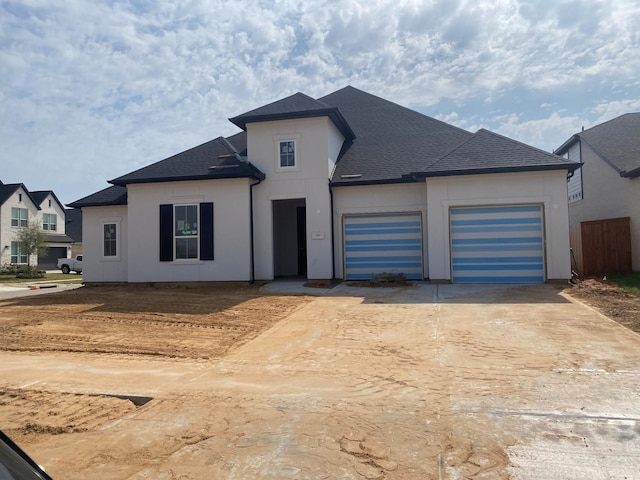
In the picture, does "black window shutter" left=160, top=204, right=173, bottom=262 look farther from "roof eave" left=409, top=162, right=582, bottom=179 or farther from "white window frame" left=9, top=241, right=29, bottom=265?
"white window frame" left=9, top=241, right=29, bottom=265

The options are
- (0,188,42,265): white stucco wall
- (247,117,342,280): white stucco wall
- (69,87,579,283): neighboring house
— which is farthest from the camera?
(0,188,42,265): white stucco wall

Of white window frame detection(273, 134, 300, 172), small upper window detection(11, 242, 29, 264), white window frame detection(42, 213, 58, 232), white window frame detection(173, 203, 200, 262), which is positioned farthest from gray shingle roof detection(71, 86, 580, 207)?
→ white window frame detection(42, 213, 58, 232)

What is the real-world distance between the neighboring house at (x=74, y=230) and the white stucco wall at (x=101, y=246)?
36063mm

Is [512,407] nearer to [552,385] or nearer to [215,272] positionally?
[552,385]

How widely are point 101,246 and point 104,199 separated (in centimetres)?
183

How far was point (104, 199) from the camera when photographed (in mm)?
18156

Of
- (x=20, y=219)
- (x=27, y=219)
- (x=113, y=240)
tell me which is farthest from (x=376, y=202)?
(x=27, y=219)

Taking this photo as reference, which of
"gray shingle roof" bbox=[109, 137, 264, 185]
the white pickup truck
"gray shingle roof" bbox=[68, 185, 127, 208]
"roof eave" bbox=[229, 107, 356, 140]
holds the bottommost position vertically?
the white pickup truck

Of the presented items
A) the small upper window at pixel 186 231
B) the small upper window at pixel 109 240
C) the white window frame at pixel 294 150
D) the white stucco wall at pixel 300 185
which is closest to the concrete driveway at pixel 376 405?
the white stucco wall at pixel 300 185

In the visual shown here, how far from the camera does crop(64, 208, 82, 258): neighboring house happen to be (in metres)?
51.8

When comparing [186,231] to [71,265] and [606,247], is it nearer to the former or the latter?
[606,247]

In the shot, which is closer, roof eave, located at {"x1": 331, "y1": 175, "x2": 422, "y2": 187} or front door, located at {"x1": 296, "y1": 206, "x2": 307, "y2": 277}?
roof eave, located at {"x1": 331, "y1": 175, "x2": 422, "y2": 187}

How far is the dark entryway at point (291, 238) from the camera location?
18922mm

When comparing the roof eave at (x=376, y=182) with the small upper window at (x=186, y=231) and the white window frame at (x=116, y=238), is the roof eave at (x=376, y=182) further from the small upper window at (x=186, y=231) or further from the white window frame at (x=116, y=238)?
the white window frame at (x=116, y=238)
